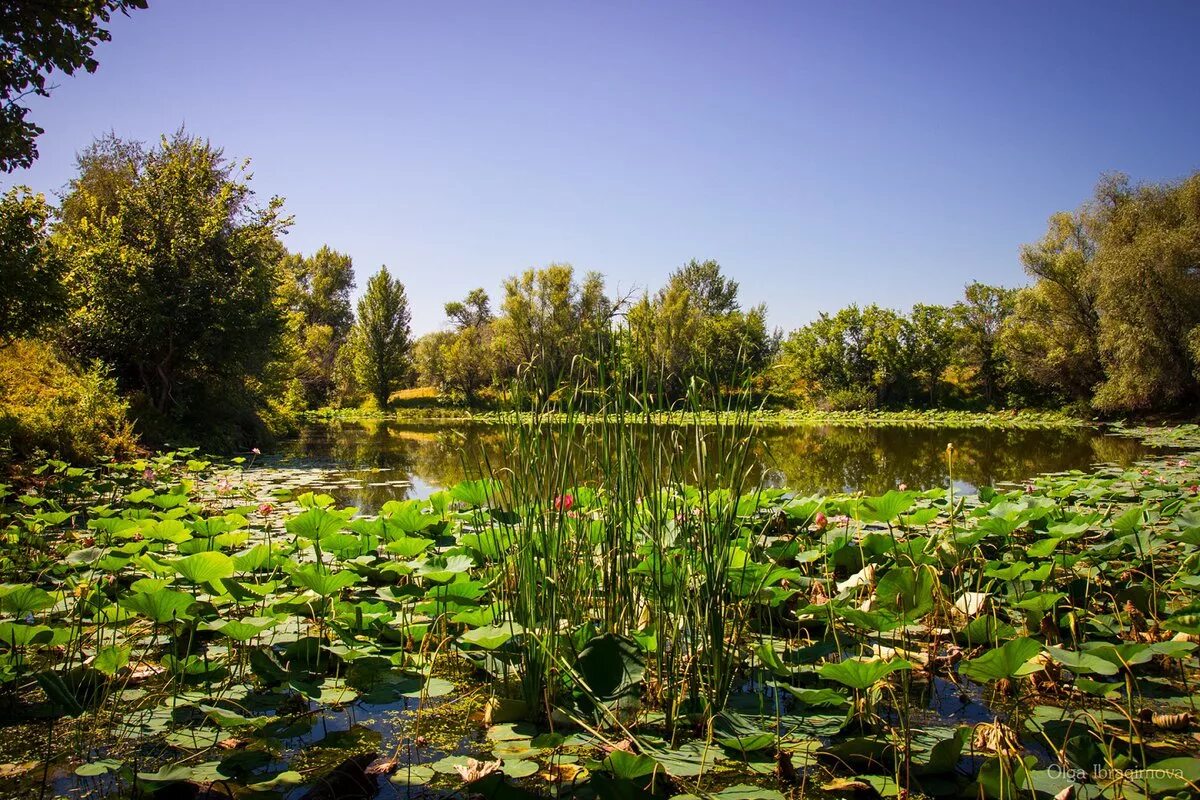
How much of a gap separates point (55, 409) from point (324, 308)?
3540cm

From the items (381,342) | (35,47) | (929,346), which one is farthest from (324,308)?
(35,47)

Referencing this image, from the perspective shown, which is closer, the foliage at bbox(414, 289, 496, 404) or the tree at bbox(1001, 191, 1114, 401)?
the tree at bbox(1001, 191, 1114, 401)

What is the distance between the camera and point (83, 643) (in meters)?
1.93

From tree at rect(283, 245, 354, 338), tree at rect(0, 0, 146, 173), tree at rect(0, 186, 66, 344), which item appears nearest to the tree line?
tree at rect(0, 186, 66, 344)

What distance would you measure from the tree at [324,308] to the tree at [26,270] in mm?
23796

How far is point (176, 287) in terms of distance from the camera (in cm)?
1008

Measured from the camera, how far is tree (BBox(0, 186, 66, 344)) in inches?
226

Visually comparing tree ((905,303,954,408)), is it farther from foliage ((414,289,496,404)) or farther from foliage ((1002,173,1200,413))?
foliage ((414,289,496,404))

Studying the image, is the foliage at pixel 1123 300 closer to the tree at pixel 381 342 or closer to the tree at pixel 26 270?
the tree at pixel 26 270

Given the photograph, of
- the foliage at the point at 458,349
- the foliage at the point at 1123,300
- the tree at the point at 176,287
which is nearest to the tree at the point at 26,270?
the tree at the point at 176,287

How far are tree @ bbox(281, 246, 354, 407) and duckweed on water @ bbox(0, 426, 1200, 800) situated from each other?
97.1 ft

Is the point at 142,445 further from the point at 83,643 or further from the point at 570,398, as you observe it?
the point at 570,398

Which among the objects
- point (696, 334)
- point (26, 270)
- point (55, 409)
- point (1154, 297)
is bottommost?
point (55, 409)

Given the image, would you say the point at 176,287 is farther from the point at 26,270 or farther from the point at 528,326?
the point at 528,326
